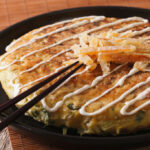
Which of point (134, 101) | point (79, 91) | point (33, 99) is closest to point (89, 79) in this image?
point (79, 91)

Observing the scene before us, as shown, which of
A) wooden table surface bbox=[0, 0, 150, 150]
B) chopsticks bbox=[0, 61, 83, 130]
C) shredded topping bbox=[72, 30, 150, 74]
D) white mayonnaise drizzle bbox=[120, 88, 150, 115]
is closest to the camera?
chopsticks bbox=[0, 61, 83, 130]

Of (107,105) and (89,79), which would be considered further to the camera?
(89,79)

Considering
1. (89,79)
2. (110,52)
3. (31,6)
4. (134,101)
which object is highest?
(31,6)

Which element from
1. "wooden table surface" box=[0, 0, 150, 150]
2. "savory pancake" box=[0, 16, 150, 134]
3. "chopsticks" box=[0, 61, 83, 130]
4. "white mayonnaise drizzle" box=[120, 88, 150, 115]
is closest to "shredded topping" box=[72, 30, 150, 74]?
"savory pancake" box=[0, 16, 150, 134]

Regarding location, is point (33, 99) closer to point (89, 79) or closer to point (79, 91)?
point (79, 91)

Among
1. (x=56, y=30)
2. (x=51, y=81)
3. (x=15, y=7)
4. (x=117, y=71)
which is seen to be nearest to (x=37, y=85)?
(x=51, y=81)

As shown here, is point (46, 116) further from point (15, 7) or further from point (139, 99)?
point (15, 7)

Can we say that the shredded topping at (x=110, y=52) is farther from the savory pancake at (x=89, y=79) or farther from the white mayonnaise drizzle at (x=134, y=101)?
the white mayonnaise drizzle at (x=134, y=101)

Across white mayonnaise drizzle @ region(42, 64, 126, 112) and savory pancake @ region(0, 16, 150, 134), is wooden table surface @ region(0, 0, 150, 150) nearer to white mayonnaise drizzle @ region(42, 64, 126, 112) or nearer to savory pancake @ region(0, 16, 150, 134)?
savory pancake @ region(0, 16, 150, 134)

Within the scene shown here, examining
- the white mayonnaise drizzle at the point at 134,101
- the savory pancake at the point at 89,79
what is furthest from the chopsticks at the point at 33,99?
the white mayonnaise drizzle at the point at 134,101
